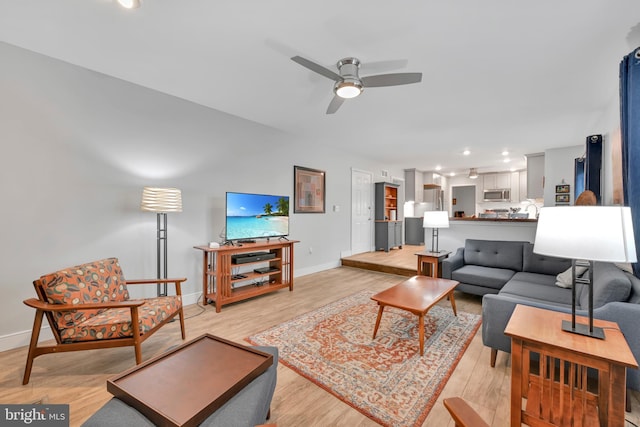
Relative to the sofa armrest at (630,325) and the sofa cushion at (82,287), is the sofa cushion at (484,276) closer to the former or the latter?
the sofa armrest at (630,325)

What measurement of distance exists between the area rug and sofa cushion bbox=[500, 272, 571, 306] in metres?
0.52

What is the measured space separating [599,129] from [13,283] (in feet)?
24.1

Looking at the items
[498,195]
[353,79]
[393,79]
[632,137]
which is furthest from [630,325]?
[498,195]

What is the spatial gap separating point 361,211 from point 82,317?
5.46 metres

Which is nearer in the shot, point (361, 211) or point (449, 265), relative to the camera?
point (449, 265)

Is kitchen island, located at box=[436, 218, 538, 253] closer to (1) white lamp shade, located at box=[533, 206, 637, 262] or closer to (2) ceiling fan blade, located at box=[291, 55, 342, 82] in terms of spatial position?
(1) white lamp shade, located at box=[533, 206, 637, 262]

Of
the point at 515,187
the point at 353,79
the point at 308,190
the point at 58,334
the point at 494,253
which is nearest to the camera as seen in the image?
the point at 58,334

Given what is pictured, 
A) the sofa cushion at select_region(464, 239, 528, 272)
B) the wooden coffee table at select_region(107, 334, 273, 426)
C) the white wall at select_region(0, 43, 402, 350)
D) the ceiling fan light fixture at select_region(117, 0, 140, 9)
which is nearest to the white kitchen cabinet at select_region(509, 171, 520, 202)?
Answer: the sofa cushion at select_region(464, 239, 528, 272)

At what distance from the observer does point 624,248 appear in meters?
1.16

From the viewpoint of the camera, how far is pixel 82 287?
206cm

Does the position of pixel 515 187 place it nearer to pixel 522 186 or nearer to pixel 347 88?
pixel 522 186

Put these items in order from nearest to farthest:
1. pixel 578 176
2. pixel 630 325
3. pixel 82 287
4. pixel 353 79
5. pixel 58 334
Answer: pixel 630 325 < pixel 58 334 < pixel 82 287 < pixel 353 79 < pixel 578 176

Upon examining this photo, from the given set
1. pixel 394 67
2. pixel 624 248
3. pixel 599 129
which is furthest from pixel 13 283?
pixel 599 129

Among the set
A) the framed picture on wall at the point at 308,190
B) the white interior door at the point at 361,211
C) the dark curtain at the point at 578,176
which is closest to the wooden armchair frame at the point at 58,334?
the framed picture on wall at the point at 308,190
